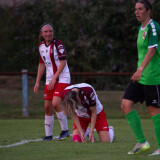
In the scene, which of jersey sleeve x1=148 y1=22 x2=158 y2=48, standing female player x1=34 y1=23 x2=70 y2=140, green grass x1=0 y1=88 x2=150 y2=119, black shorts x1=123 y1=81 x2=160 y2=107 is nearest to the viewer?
jersey sleeve x1=148 y1=22 x2=158 y2=48

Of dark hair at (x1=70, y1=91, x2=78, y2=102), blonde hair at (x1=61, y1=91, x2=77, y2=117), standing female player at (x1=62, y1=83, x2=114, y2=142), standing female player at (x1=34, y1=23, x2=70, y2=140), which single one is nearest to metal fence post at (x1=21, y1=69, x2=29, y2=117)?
standing female player at (x1=34, y1=23, x2=70, y2=140)

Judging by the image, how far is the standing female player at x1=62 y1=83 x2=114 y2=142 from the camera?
7.23m

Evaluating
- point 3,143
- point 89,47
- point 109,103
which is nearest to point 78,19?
point 89,47

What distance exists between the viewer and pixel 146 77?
6.07 metres

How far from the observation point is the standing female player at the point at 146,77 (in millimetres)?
5926

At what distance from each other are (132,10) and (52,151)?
12.7 metres

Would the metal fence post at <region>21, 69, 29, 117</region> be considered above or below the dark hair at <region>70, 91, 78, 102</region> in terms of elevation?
below

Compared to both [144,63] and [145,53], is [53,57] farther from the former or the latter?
[144,63]

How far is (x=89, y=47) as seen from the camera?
61.6ft

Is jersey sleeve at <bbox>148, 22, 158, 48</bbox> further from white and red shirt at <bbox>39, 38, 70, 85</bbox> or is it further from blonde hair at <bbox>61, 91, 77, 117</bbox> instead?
white and red shirt at <bbox>39, 38, 70, 85</bbox>

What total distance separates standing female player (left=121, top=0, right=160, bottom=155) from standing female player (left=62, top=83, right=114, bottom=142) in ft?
4.09

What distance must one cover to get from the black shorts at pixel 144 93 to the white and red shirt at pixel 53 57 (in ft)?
8.82

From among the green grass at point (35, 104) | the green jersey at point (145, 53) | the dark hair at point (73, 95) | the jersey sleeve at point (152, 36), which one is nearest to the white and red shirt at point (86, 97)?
the dark hair at point (73, 95)

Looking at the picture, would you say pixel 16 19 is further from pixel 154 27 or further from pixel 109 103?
pixel 154 27
